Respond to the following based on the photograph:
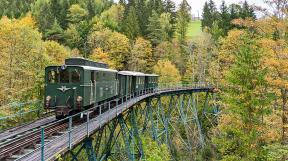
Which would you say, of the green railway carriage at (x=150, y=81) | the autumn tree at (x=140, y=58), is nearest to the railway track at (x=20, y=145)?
the green railway carriage at (x=150, y=81)

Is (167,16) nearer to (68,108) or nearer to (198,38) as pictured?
(198,38)

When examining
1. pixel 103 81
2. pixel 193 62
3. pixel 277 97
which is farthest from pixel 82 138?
pixel 193 62

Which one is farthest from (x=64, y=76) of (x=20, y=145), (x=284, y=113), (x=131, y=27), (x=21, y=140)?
(x=131, y=27)

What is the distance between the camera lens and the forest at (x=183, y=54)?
17.9 m

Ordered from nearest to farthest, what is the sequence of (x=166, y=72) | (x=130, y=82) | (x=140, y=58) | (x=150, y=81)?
1. (x=130, y=82)
2. (x=150, y=81)
3. (x=166, y=72)
4. (x=140, y=58)

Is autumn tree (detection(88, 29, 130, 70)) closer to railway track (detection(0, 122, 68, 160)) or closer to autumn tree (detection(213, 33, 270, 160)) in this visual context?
autumn tree (detection(213, 33, 270, 160))

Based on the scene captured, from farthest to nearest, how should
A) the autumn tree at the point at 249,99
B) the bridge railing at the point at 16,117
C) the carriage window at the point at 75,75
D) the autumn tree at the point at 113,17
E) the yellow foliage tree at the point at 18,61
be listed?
the autumn tree at the point at 113,17 → the yellow foliage tree at the point at 18,61 → the bridge railing at the point at 16,117 → the autumn tree at the point at 249,99 → the carriage window at the point at 75,75

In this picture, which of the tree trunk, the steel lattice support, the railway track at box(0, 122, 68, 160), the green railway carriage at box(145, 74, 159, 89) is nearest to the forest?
the tree trunk

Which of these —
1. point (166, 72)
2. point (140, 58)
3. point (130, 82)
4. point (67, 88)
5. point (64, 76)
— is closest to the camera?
point (67, 88)

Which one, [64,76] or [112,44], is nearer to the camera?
[64,76]

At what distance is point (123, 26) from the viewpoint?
7194cm

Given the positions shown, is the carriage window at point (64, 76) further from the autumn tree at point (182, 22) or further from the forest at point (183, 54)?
the autumn tree at point (182, 22)

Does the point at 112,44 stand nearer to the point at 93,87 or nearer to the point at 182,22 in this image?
the point at 182,22

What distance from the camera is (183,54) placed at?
69.9 meters
